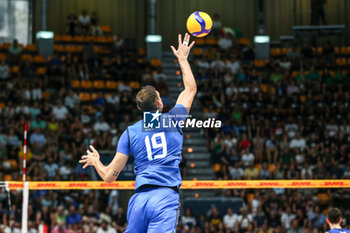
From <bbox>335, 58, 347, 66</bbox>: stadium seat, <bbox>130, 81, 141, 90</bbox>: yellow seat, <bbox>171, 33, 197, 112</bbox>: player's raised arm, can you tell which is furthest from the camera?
<bbox>335, 58, 347, 66</bbox>: stadium seat

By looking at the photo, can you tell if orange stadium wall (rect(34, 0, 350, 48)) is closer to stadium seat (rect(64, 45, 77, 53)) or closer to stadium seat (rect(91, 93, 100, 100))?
stadium seat (rect(64, 45, 77, 53))

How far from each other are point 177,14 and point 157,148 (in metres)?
20.3

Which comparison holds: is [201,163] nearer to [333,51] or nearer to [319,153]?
[319,153]

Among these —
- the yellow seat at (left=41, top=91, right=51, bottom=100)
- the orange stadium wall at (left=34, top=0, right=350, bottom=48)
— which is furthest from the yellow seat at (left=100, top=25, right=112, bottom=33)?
the yellow seat at (left=41, top=91, right=51, bottom=100)

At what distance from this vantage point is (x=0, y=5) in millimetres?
24734

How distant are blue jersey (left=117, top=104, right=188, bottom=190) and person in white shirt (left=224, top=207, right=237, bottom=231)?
9117 mm

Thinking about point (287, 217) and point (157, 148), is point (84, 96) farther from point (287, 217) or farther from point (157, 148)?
point (157, 148)

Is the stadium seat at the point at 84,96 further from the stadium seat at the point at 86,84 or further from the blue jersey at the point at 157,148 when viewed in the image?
the blue jersey at the point at 157,148

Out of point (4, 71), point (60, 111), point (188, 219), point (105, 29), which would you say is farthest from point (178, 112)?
point (105, 29)

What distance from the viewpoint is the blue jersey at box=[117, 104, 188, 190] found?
5.08 metres

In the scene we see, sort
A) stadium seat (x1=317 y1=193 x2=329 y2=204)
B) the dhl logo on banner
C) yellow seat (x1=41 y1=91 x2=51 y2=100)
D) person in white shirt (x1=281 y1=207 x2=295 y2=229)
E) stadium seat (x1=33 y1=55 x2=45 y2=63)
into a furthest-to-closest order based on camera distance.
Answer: stadium seat (x1=33 y1=55 x2=45 y2=63) → yellow seat (x1=41 y1=91 x2=51 y2=100) → stadium seat (x1=317 y1=193 x2=329 y2=204) → person in white shirt (x1=281 y1=207 x2=295 y2=229) → the dhl logo on banner

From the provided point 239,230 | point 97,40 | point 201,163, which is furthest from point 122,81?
point 239,230

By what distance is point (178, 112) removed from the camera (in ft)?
16.8

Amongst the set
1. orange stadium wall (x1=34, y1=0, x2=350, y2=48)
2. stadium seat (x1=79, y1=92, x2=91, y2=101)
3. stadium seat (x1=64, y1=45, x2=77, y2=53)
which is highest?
orange stadium wall (x1=34, y1=0, x2=350, y2=48)
